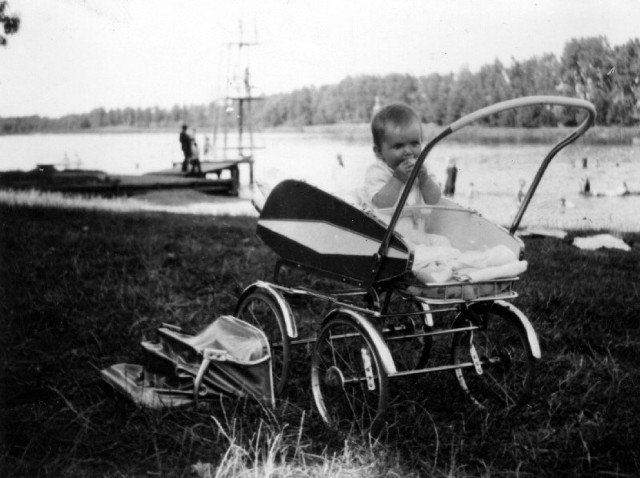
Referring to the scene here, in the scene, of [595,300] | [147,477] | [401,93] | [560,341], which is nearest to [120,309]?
[147,477]

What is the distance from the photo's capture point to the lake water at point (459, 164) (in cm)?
916

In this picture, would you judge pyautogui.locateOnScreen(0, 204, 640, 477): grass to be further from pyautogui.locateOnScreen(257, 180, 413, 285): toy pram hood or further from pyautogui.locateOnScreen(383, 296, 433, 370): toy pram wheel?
pyautogui.locateOnScreen(257, 180, 413, 285): toy pram hood

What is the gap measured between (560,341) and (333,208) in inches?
72.8

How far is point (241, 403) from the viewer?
9.85ft

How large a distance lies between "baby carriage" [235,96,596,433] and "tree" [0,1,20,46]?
6.95 ft

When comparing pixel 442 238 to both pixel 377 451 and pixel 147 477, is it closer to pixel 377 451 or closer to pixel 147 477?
pixel 377 451

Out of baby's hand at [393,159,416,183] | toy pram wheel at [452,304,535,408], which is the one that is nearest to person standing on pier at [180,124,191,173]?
toy pram wheel at [452,304,535,408]

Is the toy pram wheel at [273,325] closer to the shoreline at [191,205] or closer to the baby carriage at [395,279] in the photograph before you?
the baby carriage at [395,279]

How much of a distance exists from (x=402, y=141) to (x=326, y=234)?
63 centimetres

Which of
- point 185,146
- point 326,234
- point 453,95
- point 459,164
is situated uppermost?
point 453,95

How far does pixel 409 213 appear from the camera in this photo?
10.7 ft

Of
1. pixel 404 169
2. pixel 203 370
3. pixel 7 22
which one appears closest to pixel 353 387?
pixel 203 370

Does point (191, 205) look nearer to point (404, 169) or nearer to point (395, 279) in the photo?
point (404, 169)

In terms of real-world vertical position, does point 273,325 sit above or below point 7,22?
below
